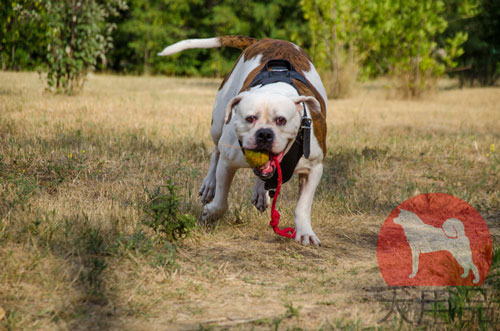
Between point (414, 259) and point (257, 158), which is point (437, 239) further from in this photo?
point (257, 158)

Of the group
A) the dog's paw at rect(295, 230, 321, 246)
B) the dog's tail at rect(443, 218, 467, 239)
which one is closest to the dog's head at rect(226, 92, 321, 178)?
the dog's paw at rect(295, 230, 321, 246)

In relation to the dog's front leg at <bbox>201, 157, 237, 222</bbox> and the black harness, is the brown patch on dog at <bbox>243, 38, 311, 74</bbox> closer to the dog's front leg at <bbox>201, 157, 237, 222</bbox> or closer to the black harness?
A: the black harness

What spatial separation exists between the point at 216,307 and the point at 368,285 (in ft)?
2.84

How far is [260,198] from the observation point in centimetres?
443

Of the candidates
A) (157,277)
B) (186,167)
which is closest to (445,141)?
(186,167)

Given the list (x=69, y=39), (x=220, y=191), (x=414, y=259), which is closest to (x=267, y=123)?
(x=220, y=191)

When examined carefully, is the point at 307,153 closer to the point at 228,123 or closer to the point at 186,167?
the point at 228,123

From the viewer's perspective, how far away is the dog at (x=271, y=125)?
3.28 m

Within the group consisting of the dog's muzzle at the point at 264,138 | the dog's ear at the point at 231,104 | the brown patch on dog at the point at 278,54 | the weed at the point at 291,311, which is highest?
the brown patch on dog at the point at 278,54

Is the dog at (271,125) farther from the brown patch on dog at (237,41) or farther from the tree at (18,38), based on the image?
the tree at (18,38)

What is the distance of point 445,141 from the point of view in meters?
7.14

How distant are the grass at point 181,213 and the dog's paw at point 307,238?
0.27 ft

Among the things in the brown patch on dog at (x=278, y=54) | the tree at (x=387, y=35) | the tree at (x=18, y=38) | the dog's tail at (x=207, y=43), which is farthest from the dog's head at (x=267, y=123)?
the tree at (x=18, y=38)

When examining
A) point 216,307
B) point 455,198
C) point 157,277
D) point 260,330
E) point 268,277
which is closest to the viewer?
point 260,330
